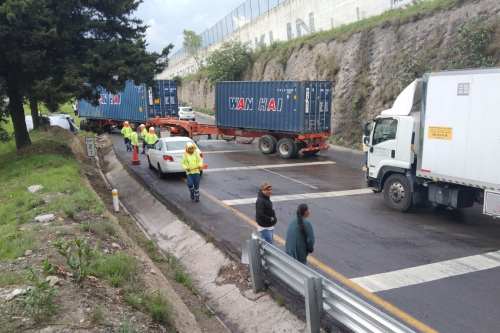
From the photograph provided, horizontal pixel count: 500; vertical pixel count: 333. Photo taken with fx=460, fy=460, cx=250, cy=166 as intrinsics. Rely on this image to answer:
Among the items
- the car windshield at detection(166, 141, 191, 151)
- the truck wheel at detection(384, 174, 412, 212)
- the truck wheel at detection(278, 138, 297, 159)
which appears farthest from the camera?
the truck wheel at detection(278, 138, 297, 159)

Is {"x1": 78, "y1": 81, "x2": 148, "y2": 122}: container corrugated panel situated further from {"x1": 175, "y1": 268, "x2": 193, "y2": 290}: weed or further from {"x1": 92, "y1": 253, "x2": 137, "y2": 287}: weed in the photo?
{"x1": 92, "y1": 253, "x2": 137, "y2": 287}: weed

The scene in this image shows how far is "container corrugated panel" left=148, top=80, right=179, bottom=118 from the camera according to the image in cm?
3000

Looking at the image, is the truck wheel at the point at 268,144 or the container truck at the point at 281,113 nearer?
the container truck at the point at 281,113

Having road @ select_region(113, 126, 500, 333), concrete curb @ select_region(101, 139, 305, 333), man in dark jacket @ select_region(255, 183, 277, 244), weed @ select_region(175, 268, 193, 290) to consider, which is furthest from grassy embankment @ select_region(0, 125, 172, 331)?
road @ select_region(113, 126, 500, 333)

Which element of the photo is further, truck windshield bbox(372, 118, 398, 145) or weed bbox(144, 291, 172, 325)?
truck windshield bbox(372, 118, 398, 145)

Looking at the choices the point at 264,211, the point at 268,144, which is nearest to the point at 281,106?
the point at 268,144

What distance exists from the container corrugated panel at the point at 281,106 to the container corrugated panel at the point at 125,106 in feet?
25.8

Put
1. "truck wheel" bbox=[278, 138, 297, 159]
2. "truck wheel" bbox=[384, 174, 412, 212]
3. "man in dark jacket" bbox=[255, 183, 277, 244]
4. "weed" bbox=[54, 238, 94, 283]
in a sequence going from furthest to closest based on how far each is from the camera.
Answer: "truck wheel" bbox=[278, 138, 297, 159] → "truck wheel" bbox=[384, 174, 412, 212] → "man in dark jacket" bbox=[255, 183, 277, 244] → "weed" bbox=[54, 238, 94, 283]

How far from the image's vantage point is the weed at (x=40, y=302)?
5.37 meters

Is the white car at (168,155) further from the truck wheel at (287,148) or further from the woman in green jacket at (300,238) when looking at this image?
the woman in green jacket at (300,238)

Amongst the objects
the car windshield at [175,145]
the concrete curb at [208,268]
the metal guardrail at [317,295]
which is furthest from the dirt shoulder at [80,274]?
the car windshield at [175,145]

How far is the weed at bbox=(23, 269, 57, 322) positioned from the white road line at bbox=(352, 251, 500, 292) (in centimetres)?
478

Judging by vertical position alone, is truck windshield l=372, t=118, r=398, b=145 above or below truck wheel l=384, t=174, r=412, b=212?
above

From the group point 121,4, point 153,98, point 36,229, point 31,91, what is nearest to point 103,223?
point 36,229
